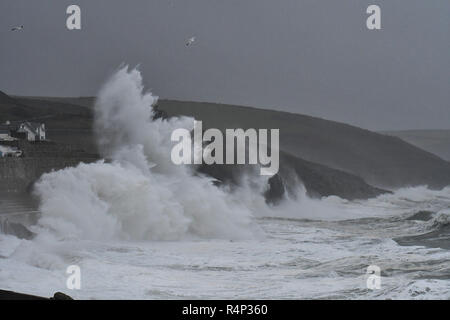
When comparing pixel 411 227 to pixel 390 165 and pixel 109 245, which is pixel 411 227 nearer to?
pixel 109 245

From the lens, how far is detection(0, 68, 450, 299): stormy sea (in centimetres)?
1181

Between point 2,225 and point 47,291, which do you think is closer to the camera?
point 47,291

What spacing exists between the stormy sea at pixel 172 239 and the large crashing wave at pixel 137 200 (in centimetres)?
3

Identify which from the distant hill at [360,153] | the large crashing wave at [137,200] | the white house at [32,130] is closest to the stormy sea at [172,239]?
the large crashing wave at [137,200]

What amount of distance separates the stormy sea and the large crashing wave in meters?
0.03

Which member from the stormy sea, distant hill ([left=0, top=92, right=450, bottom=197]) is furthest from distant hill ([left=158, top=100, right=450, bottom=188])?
the stormy sea

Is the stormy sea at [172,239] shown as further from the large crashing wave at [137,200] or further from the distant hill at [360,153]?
the distant hill at [360,153]

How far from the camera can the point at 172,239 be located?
1953 centimetres

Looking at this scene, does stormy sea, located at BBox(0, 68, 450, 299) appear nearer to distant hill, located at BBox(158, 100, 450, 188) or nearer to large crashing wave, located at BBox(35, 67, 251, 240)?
large crashing wave, located at BBox(35, 67, 251, 240)

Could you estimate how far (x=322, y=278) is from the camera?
41.5 ft

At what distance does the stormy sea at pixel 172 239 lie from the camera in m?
11.8

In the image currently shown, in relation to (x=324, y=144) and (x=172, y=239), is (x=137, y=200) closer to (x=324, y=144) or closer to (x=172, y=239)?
(x=172, y=239)
